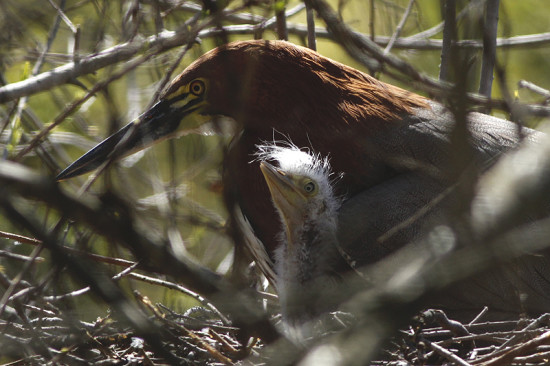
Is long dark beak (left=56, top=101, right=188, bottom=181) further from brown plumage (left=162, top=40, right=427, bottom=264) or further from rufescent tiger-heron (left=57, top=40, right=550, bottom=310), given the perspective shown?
brown plumage (left=162, top=40, right=427, bottom=264)

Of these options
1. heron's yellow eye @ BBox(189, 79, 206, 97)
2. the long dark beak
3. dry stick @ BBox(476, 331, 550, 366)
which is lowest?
dry stick @ BBox(476, 331, 550, 366)

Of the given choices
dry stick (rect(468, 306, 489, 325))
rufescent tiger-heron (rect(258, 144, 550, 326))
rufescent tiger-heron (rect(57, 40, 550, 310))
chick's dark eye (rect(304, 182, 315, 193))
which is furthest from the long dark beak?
dry stick (rect(468, 306, 489, 325))

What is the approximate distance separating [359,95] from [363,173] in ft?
1.22

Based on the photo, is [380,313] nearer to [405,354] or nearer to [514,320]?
[405,354]

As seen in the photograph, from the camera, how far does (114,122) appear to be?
1766mm

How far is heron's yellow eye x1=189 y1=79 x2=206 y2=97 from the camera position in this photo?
3025mm

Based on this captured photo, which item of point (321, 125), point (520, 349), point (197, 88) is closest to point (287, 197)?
point (321, 125)

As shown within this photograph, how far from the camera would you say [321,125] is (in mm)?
2920

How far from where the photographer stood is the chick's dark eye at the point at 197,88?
3025 millimetres

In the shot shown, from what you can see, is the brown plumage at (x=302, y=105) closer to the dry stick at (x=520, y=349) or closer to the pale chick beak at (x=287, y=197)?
the pale chick beak at (x=287, y=197)

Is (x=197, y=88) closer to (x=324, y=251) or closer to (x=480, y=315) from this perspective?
(x=324, y=251)

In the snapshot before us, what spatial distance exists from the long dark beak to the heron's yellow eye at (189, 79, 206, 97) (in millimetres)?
93

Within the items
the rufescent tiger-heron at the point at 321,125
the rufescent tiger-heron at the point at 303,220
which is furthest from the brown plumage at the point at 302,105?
the rufescent tiger-heron at the point at 303,220

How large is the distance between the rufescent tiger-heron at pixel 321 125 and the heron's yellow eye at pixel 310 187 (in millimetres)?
241
